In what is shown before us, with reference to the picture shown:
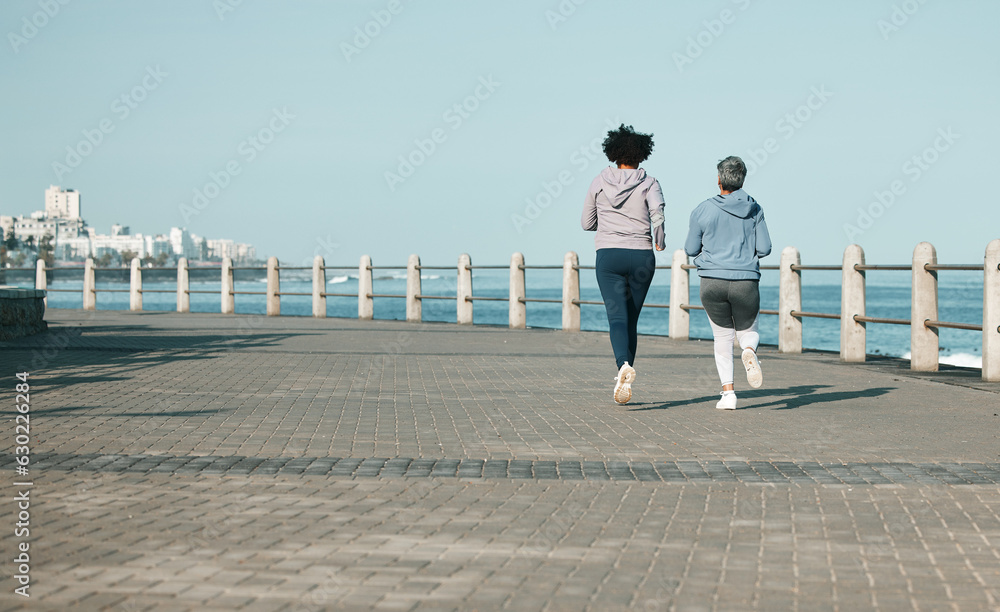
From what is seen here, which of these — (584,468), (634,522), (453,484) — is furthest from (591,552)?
(584,468)

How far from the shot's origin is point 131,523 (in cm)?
435

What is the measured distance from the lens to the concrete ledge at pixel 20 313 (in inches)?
579

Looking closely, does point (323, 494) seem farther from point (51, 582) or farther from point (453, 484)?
point (51, 582)

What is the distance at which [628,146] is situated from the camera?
8672mm

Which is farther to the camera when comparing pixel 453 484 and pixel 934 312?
pixel 934 312

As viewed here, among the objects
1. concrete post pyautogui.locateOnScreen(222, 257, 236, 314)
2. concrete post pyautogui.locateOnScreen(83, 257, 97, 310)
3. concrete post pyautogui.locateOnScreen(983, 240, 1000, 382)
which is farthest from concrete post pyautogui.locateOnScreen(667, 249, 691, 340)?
concrete post pyautogui.locateOnScreen(83, 257, 97, 310)

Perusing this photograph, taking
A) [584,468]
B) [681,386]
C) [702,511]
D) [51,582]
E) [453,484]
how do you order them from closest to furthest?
[51,582] < [702,511] < [453,484] < [584,468] < [681,386]

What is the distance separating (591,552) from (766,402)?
5.22 m

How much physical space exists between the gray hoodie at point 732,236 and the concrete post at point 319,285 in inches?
719

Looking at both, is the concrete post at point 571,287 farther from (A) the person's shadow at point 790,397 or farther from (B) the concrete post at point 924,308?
(A) the person's shadow at point 790,397

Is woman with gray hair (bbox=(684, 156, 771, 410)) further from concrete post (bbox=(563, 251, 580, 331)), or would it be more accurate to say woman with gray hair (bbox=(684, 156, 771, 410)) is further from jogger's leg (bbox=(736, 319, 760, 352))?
concrete post (bbox=(563, 251, 580, 331))

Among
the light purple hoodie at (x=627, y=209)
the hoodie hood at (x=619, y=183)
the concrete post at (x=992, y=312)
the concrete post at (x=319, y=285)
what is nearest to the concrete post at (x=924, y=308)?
the concrete post at (x=992, y=312)

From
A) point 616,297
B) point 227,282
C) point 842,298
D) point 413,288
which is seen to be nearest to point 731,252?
point 616,297

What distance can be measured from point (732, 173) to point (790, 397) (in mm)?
2203
